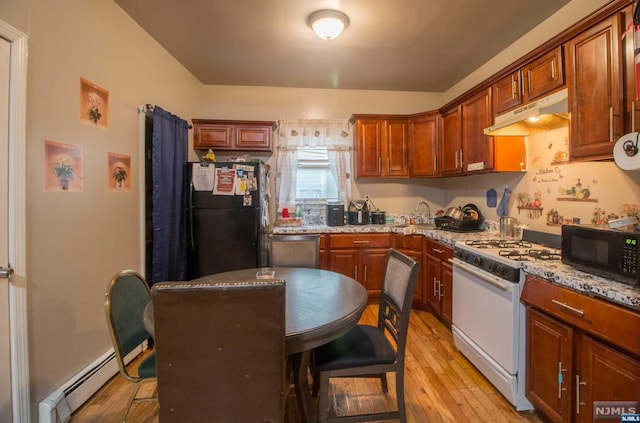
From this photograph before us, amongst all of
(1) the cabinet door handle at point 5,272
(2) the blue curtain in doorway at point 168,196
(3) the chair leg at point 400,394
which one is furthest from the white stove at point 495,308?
(1) the cabinet door handle at point 5,272

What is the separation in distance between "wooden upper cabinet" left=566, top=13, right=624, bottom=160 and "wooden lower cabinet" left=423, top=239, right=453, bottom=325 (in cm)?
131

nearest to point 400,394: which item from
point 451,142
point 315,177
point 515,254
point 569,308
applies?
point 569,308

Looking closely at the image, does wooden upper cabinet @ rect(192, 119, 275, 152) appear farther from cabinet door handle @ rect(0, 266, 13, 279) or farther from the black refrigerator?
cabinet door handle @ rect(0, 266, 13, 279)

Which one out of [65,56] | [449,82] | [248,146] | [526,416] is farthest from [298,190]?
[526,416]

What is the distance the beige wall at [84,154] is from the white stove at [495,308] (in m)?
1.13

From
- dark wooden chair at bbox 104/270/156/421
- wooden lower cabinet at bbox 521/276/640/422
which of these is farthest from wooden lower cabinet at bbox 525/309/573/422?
dark wooden chair at bbox 104/270/156/421

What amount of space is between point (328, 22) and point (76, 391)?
3035 mm

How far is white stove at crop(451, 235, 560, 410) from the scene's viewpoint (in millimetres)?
1758

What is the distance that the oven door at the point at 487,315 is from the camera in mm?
1773

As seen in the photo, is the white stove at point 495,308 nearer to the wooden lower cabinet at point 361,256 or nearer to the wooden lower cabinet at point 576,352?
the wooden lower cabinet at point 576,352

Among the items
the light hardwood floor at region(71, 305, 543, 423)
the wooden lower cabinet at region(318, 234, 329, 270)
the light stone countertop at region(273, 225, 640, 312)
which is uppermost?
the light stone countertop at region(273, 225, 640, 312)

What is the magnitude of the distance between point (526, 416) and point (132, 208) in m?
3.11

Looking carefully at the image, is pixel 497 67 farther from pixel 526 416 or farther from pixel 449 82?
pixel 526 416

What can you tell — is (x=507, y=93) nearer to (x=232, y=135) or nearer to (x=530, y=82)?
(x=530, y=82)
